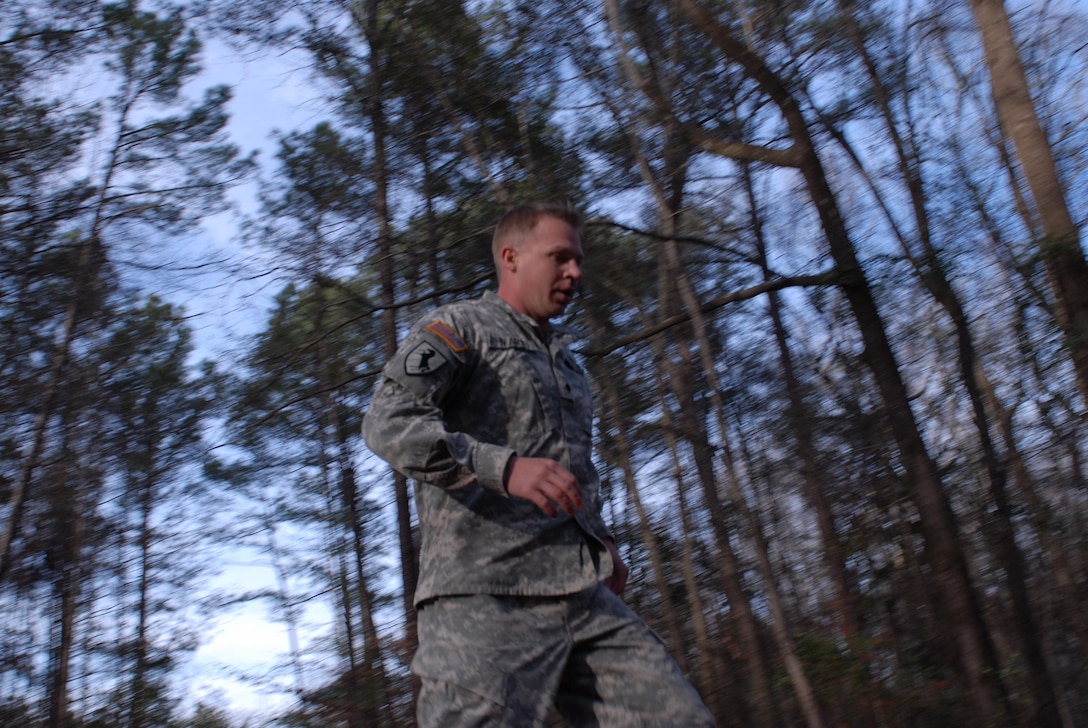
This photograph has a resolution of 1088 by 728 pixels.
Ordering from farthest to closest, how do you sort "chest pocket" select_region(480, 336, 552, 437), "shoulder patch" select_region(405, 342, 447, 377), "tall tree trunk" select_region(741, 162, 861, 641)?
1. "tall tree trunk" select_region(741, 162, 861, 641)
2. "chest pocket" select_region(480, 336, 552, 437)
3. "shoulder patch" select_region(405, 342, 447, 377)

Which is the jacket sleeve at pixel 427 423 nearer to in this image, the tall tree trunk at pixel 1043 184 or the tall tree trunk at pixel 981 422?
the tall tree trunk at pixel 981 422

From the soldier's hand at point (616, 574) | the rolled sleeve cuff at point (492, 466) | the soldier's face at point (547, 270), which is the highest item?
the soldier's face at point (547, 270)

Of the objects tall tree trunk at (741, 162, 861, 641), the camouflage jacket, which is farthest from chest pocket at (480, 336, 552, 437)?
tall tree trunk at (741, 162, 861, 641)

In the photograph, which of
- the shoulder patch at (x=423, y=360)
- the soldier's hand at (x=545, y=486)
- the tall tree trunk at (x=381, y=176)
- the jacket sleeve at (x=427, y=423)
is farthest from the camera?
the tall tree trunk at (x=381, y=176)

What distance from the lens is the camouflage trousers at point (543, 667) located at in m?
2.08

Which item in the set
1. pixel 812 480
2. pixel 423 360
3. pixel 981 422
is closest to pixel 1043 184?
pixel 981 422

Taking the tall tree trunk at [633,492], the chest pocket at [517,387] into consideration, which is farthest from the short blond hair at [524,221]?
the tall tree trunk at [633,492]

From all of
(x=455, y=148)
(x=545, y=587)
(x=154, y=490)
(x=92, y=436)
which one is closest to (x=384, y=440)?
(x=545, y=587)

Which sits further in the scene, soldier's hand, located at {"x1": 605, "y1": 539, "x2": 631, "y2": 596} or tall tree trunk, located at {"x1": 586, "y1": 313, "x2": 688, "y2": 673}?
tall tree trunk, located at {"x1": 586, "y1": 313, "x2": 688, "y2": 673}

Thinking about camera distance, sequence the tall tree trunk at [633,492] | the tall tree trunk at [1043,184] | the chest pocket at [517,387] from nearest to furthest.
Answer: the chest pocket at [517,387], the tall tree trunk at [1043,184], the tall tree trunk at [633,492]

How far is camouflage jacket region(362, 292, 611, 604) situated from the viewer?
7.11ft

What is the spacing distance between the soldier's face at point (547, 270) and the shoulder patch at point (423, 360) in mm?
445

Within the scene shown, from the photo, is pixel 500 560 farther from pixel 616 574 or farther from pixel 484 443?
pixel 616 574

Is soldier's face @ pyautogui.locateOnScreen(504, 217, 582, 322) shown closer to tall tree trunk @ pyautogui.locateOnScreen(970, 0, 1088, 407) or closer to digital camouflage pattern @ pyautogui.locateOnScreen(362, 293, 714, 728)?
digital camouflage pattern @ pyautogui.locateOnScreen(362, 293, 714, 728)
